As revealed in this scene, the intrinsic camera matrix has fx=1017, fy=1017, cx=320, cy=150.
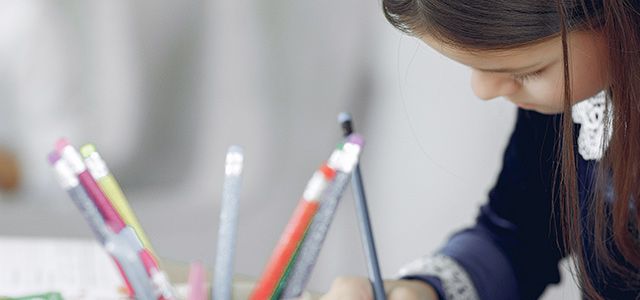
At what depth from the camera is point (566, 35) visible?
50 centimetres

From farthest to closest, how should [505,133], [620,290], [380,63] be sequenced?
[380,63] → [505,133] → [620,290]

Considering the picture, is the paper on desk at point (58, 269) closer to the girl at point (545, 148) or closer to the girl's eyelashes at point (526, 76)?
the girl at point (545, 148)

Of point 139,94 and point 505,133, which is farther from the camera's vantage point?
point 139,94

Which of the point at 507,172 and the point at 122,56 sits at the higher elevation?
the point at 122,56

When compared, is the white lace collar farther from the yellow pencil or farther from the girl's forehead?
the yellow pencil

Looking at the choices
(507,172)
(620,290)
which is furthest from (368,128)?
(620,290)

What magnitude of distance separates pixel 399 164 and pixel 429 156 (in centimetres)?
8

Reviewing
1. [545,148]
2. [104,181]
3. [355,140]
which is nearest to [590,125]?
[545,148]

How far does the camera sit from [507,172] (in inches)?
30.8

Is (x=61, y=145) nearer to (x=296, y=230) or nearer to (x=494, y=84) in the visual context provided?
(x=296, y=230)

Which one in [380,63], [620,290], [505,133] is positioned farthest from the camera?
[380,63]

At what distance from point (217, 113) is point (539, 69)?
27.8 inches

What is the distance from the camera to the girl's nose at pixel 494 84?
0.55 meters

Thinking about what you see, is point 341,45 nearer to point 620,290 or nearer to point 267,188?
point 267,188
